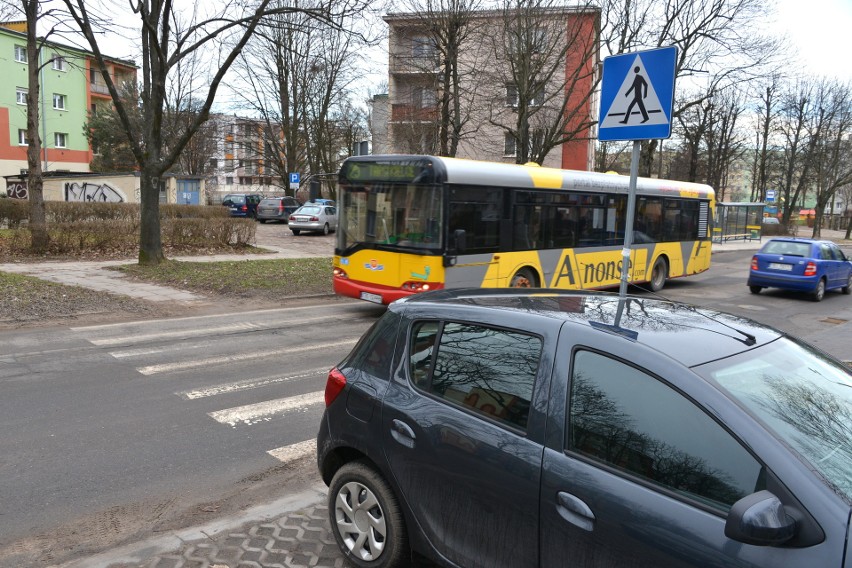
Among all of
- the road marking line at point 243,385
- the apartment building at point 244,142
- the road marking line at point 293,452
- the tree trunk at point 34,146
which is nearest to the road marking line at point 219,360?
the road marking line at point 243,385

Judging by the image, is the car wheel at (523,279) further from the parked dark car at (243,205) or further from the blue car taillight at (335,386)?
the parked dark car at (243,205)

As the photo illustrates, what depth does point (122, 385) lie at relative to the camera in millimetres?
6875

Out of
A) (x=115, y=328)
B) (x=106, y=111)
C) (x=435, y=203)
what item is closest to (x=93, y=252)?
(x=115, y=328)

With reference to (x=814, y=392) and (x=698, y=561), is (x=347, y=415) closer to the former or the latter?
(x=698, y=561)

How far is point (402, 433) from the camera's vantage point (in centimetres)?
316

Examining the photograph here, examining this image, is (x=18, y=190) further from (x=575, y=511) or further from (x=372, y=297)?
(x=575, y=511)

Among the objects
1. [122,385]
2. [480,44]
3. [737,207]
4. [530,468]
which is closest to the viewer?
[530,468]

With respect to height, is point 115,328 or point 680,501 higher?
point 680,501

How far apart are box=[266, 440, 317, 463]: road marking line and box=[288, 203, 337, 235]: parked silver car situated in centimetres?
2586

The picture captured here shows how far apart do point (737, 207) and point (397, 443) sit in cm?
4601

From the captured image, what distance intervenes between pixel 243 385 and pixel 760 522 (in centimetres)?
594

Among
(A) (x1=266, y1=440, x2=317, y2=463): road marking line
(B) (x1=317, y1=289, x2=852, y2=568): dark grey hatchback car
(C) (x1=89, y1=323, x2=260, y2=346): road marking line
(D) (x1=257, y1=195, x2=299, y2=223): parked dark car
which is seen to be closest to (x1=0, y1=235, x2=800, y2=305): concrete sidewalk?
(C) (x1=89, y1=323, x2=260, y2=346): road marking line

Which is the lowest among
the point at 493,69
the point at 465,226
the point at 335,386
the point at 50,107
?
the point at 335,386

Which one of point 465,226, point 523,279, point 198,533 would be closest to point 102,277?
point 465,226
